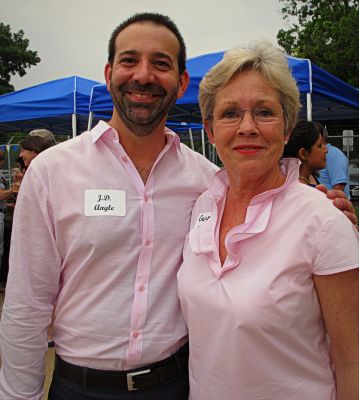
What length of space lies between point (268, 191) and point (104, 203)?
605 millimetres

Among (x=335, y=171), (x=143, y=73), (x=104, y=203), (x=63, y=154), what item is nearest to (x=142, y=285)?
(x=104, y=203)

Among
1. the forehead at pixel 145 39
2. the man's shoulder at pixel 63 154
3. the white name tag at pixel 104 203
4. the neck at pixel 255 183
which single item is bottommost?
the white name tag at pixel 104 203

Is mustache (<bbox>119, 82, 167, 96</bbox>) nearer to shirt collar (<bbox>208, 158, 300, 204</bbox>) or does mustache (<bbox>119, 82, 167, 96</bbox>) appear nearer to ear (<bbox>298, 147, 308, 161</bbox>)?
shirt collar (<bbox>208, 158, 300, 204</bbox>)

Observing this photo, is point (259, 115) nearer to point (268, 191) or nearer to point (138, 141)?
point (268, 191)

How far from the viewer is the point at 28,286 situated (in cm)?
152

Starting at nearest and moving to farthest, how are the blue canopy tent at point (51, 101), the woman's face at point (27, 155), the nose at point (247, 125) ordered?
the nose at point (247, 125) < the woman's face at point (27, 155) < the blue canopy tent at point (51, 101)

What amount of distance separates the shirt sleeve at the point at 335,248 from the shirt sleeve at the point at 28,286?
0.94 m

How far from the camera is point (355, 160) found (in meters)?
12.4

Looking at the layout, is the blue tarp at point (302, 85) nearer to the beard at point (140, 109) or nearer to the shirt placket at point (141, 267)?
the beard at point (140, 109)

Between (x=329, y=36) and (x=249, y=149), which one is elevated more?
(x=329, y=36)

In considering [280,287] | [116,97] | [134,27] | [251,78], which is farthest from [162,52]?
[280,287]

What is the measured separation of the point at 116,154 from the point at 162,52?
1.45 feet

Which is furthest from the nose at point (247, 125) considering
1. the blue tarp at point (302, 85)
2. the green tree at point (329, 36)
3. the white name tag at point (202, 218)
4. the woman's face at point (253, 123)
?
the green tree at point (329, 36)

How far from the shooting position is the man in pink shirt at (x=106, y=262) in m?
1.51
